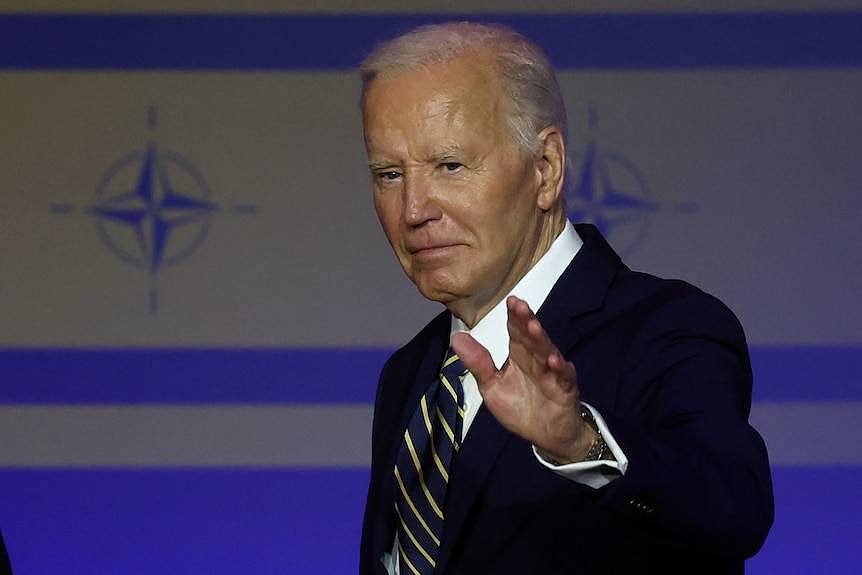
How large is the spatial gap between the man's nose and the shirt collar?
0.54 feet

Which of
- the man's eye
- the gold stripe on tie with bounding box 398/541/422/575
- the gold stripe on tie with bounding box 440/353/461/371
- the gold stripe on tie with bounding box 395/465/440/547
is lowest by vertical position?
the gold stripe on tie with bounding box 398/541/422/575

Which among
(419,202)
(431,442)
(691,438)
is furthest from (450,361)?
(691,438)

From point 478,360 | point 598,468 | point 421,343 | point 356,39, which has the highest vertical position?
point 356,39

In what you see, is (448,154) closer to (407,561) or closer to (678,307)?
(678,307)

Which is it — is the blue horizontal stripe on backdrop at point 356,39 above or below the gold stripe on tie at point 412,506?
above

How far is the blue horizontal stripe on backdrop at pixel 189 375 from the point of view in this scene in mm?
3699

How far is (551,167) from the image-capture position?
1872 millimetres

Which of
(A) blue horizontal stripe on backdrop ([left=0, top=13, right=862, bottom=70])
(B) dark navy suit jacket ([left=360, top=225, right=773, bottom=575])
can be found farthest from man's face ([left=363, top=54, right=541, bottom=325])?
(A) blue horizontal stripe on backdrop ([left=0, top=13, right=862, bottom=70])

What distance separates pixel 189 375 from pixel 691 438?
246 cm

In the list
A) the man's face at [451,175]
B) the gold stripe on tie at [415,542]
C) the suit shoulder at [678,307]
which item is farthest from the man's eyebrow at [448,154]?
the gold stripe on tie at [415,542]

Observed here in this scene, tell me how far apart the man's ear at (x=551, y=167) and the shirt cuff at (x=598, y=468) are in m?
0.56

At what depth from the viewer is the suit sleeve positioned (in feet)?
4.45

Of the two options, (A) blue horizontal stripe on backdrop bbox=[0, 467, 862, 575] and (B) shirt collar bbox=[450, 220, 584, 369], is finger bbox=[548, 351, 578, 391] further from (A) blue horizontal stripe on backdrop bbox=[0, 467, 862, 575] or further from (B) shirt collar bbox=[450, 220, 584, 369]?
(A) blue horizontal stripe on backdrop bbox=[0, 467, 862, 575]

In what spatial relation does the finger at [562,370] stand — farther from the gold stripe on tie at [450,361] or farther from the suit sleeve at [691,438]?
the gold stripe on tie at [450,361]
